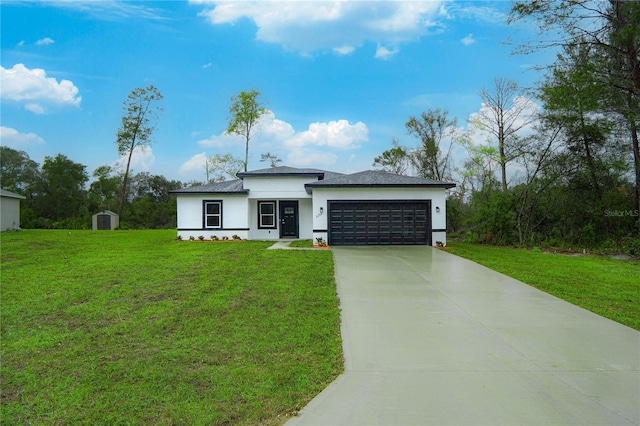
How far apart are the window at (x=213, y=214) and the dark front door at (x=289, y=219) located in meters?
3.21

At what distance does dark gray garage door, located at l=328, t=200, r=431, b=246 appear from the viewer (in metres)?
16.4

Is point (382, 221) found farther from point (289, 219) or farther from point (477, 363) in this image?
point (477, 363)

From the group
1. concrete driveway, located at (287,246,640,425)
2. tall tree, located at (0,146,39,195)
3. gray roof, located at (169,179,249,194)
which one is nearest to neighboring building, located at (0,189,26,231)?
gray roof, located at (169,179,249,194)

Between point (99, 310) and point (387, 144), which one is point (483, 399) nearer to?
point (99, 310)

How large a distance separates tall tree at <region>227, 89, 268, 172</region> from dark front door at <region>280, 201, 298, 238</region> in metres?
14.3

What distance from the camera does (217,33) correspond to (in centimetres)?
1570

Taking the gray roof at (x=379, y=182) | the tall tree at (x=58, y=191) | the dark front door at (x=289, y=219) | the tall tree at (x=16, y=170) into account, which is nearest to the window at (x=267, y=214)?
the dark front door at (x=289, y=219)

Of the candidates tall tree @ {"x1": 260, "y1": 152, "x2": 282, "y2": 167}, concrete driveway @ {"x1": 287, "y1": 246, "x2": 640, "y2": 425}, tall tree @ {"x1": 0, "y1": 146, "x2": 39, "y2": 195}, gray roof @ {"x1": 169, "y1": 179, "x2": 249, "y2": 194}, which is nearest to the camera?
concrete driveway @ {"x1": 287, "y1": 246, "x2": 640, "y2": 425}

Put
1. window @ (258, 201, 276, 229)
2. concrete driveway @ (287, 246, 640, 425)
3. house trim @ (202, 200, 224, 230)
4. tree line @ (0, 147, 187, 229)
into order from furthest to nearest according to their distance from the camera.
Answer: tree line @ (0, 147, 187, 229) → window @ (258, 201, 276, 229) → house trim @ (202, 200, 224, 230) → concrete driveway @ (287, 246, 640, 425)

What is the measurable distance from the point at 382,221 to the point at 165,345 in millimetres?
12575

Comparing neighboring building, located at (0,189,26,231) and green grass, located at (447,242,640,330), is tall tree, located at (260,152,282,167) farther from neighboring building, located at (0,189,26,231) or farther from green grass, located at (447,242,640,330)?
green grass, located at (447,242,640,330)

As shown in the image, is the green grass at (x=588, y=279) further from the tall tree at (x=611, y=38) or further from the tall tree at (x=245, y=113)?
the tall tree at (x=245, y=113)

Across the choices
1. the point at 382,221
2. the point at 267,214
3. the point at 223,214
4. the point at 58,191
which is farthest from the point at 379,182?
the point at 58,191

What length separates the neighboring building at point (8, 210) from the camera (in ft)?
72.0
